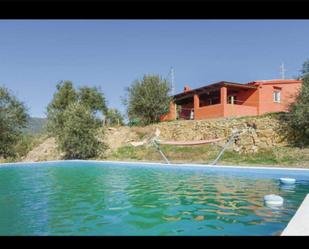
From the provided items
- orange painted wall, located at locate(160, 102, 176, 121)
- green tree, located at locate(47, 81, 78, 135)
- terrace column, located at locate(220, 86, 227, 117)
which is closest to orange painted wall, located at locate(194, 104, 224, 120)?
terrace column, located at locate(220, 86, 227, 117)

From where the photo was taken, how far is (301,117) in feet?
45.9

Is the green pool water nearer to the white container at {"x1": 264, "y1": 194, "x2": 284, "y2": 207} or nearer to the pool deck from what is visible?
the white container at {"x1": 264, "y1": 194, "x2": 284, "y2": 207}

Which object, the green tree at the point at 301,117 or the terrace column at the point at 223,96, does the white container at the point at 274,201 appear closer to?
the green tree at the point at 301,117

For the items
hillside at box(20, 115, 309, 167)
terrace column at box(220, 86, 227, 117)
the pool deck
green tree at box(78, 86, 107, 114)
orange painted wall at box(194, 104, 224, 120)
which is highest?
green tree at box(78, 86, 107, 114)

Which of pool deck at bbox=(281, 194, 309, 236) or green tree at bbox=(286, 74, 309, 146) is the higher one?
green tree at bbox=(286, 74, 309, 146)

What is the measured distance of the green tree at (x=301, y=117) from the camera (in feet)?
45.8

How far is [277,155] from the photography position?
14.2 m

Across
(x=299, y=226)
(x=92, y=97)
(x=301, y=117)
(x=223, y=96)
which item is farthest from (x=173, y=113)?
(x=299, y=226)

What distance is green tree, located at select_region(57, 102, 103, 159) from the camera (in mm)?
19766

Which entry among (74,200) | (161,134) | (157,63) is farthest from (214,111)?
(74,200)

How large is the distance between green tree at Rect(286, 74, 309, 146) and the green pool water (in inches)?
232

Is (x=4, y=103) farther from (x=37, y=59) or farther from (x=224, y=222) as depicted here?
(x=224, y=222)

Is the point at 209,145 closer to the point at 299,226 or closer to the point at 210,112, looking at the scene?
the point at 210,112

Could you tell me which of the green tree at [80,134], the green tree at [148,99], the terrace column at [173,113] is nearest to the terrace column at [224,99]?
the green tree at [148,99]
